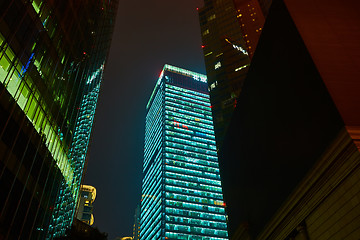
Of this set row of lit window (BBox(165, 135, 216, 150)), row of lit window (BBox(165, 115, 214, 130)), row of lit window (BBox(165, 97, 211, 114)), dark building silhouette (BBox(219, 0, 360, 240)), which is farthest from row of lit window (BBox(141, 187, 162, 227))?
dark building silhouette (BBox(219, 0, 360, 240))

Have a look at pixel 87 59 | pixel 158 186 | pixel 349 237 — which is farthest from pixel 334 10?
pixel 158 186

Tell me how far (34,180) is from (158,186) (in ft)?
422

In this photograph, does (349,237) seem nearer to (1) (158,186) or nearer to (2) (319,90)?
(2) (319,90)

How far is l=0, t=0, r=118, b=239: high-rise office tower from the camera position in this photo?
2684 centimetres

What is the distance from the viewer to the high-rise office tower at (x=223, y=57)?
81.9 m

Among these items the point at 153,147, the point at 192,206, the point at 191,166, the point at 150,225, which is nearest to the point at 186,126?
the point at 153,147

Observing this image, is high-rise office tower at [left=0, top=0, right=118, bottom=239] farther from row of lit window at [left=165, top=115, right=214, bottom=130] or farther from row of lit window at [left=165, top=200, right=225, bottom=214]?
row of lit window at [left=165, top=115, right=214, bottom=130]

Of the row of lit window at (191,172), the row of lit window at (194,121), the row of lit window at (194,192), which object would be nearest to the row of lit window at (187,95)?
the row of lit window at (194,121)

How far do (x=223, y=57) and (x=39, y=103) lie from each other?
6833 cm

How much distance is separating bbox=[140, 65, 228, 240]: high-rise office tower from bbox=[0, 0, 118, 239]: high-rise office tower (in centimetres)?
9731

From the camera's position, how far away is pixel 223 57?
9181cm

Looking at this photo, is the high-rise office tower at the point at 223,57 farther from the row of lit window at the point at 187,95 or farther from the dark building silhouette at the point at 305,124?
the row of lit window at the point at 187,95

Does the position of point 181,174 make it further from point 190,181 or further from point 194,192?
point 194,192

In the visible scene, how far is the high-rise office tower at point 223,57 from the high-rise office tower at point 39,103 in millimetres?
41680
